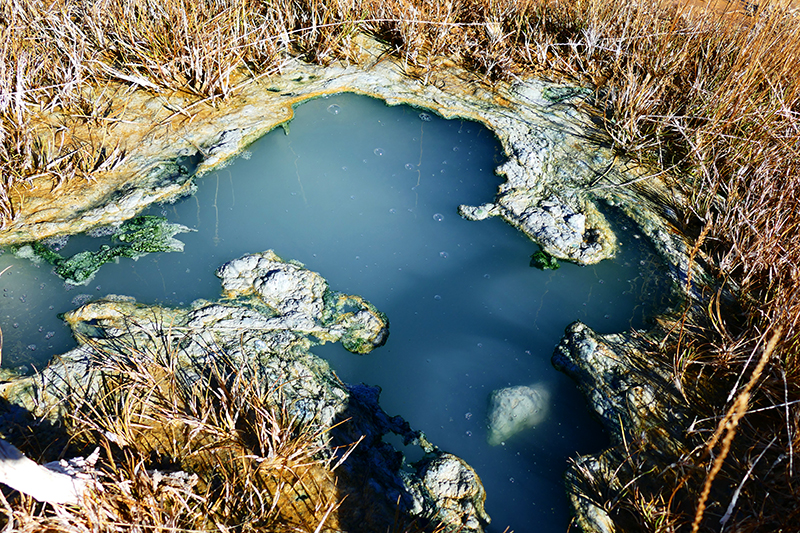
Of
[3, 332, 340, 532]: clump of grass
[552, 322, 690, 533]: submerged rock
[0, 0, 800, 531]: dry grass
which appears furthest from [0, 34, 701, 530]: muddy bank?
[3, 332, 340, 532]: clump of grass

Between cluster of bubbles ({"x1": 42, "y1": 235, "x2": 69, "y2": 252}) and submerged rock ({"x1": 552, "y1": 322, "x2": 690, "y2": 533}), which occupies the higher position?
cluster of bubbles ({"x1": 42, "y1": 235, "x2": 69, "y2": 252})

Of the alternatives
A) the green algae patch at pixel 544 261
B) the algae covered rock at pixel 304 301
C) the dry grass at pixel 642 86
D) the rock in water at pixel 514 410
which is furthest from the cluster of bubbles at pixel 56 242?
the green algae patch at pixel 544 261

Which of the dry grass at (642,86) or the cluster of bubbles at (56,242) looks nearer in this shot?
the dry grass at (642,86)

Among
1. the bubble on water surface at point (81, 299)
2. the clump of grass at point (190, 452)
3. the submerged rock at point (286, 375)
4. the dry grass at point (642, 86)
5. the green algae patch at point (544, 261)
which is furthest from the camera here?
Result: the green algae patch at point (544, 261)

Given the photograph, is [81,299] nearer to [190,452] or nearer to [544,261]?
[190,452]

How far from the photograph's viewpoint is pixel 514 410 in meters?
2.00

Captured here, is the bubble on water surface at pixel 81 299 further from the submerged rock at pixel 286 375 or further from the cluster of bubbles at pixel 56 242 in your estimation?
the cluster of bubbles at pixel 56 242

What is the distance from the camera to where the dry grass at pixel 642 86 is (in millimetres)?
1952

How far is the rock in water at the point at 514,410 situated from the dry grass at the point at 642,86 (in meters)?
0.46

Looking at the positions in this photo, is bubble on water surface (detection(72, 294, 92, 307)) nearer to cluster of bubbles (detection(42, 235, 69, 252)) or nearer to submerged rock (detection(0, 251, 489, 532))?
submerged rock (detection(0, 251, 489, 532))

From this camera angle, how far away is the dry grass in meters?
1.95

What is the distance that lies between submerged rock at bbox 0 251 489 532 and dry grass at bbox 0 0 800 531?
789mm

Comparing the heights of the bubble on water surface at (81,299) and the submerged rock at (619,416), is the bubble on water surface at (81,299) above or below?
above

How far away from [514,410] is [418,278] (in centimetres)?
78
